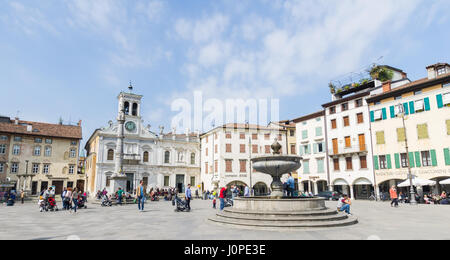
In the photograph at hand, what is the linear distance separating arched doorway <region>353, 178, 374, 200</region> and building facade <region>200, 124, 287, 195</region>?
12.5 m

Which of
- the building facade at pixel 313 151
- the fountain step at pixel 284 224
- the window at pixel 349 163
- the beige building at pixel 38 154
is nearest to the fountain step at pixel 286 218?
the fountain step at pixel 284 224

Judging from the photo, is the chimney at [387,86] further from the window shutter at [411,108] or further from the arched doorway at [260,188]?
the arched doorway at [260,188]

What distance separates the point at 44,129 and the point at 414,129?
47660 mm

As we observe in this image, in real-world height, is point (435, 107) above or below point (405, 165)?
above

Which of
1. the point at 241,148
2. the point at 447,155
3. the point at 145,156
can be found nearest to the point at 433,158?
the point at 447,155

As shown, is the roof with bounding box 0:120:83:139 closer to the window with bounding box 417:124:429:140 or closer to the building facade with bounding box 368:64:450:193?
the building facade with bounding box 368:64:450:193

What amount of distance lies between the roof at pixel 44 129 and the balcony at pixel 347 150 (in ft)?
120

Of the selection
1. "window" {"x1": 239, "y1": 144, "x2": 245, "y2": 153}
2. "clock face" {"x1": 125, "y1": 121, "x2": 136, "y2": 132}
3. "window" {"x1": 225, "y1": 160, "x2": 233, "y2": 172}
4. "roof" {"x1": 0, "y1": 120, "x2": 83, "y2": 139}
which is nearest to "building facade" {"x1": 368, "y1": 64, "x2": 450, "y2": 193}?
"window" {"x1": 239, "y1": 144, "x2": 245, "y2": 153}

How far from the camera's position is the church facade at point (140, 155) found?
40.0 m

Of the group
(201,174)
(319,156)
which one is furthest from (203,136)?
(319,156)
